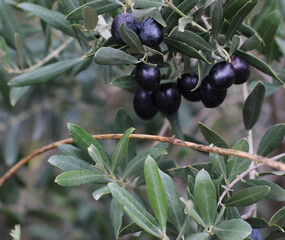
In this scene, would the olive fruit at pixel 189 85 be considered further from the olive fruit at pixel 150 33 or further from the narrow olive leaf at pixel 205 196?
the narrow olive leaf at pixel 205 196

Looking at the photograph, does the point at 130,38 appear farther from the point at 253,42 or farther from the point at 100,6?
the point at 253,42

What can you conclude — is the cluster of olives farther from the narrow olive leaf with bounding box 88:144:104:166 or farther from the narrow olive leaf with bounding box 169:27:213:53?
the narrow olive leaf with bounding box 88:144:104:166

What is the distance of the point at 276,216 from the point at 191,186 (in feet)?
0.71

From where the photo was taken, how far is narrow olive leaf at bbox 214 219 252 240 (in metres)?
0.82

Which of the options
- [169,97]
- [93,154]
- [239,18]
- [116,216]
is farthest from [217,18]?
[116,216]

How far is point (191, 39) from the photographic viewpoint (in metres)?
0.99

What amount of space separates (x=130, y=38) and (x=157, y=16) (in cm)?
9

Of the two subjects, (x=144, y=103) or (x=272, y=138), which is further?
(x=144, y=103)

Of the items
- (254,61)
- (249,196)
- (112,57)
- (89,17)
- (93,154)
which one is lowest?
(249,196)

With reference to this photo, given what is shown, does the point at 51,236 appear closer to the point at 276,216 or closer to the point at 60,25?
the point at 60,25

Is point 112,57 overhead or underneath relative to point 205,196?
overhead

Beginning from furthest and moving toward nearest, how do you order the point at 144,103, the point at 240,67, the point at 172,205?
1. the point at 144,103
2. the point at 240,67
3. the point at 172,205

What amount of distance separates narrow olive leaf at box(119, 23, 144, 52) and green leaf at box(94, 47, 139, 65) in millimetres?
32

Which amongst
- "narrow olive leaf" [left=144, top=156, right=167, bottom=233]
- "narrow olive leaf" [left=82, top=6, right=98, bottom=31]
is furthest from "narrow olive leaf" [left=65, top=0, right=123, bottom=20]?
"narrow olive leaf" [left=144, top=156, right=167, bottom=233]
